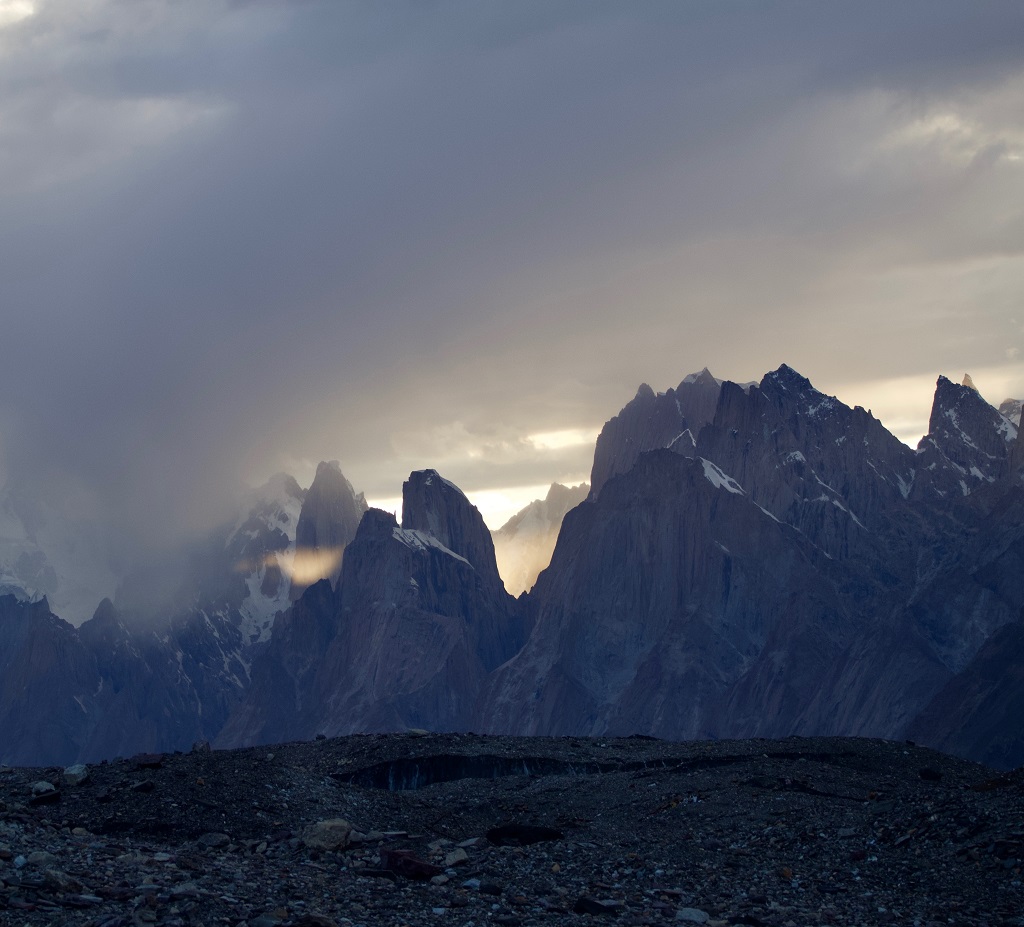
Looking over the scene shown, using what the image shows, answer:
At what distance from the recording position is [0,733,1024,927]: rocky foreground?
90.5 ft

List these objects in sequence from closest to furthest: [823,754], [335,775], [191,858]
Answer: [191,858] < [335,775] < [823,754]

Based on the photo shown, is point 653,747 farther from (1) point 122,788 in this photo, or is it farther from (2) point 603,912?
(2) point 603,912

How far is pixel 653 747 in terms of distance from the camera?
5828 centimetres

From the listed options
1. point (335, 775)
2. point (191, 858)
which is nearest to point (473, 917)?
point (191, 858)

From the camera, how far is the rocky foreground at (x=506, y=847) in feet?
90.5

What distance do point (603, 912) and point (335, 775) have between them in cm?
2350

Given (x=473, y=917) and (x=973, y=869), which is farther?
(x=973, y=869)

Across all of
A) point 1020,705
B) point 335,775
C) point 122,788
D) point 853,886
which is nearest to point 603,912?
point 853,886

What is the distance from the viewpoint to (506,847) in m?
34.8

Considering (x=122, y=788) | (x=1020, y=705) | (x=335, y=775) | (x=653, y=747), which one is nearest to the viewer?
(x=122, y=788)

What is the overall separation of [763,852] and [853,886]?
3961 mm

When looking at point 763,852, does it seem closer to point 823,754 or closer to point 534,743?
point 823,754

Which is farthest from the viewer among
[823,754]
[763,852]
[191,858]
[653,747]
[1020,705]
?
[1020,705]

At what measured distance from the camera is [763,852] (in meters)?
35.6
